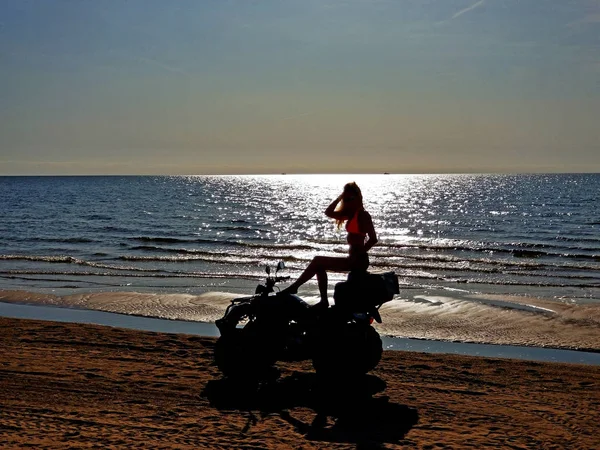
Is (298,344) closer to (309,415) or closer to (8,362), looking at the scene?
(309,415)

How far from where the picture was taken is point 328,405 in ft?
23.4

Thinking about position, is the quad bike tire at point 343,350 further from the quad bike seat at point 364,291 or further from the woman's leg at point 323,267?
the woman's leg at point 323,267

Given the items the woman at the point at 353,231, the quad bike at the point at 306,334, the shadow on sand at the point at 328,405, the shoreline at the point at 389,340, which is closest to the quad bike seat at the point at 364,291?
the quad bike at the point at 306,334

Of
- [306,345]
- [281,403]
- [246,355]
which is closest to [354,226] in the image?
[306,345]

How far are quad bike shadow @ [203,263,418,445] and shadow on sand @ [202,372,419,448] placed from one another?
12mm

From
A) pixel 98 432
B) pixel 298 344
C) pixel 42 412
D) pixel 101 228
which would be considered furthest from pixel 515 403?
pixel 101 228

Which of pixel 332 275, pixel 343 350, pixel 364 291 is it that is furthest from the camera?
pixel 332 275

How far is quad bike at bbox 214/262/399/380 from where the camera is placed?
7848mm

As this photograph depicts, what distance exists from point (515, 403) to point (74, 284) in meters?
14.1

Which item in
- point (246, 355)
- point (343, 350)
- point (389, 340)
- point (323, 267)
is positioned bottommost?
point (389, 340)

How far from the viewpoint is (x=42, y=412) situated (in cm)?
670

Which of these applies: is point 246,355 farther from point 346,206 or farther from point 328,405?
point 346,206

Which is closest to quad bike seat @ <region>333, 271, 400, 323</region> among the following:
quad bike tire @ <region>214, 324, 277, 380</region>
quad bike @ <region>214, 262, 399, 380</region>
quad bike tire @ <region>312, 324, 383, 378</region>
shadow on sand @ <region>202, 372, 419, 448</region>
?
quad bike @ <region>214, 262, 399, 380</region>

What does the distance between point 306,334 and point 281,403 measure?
1.05 meters
